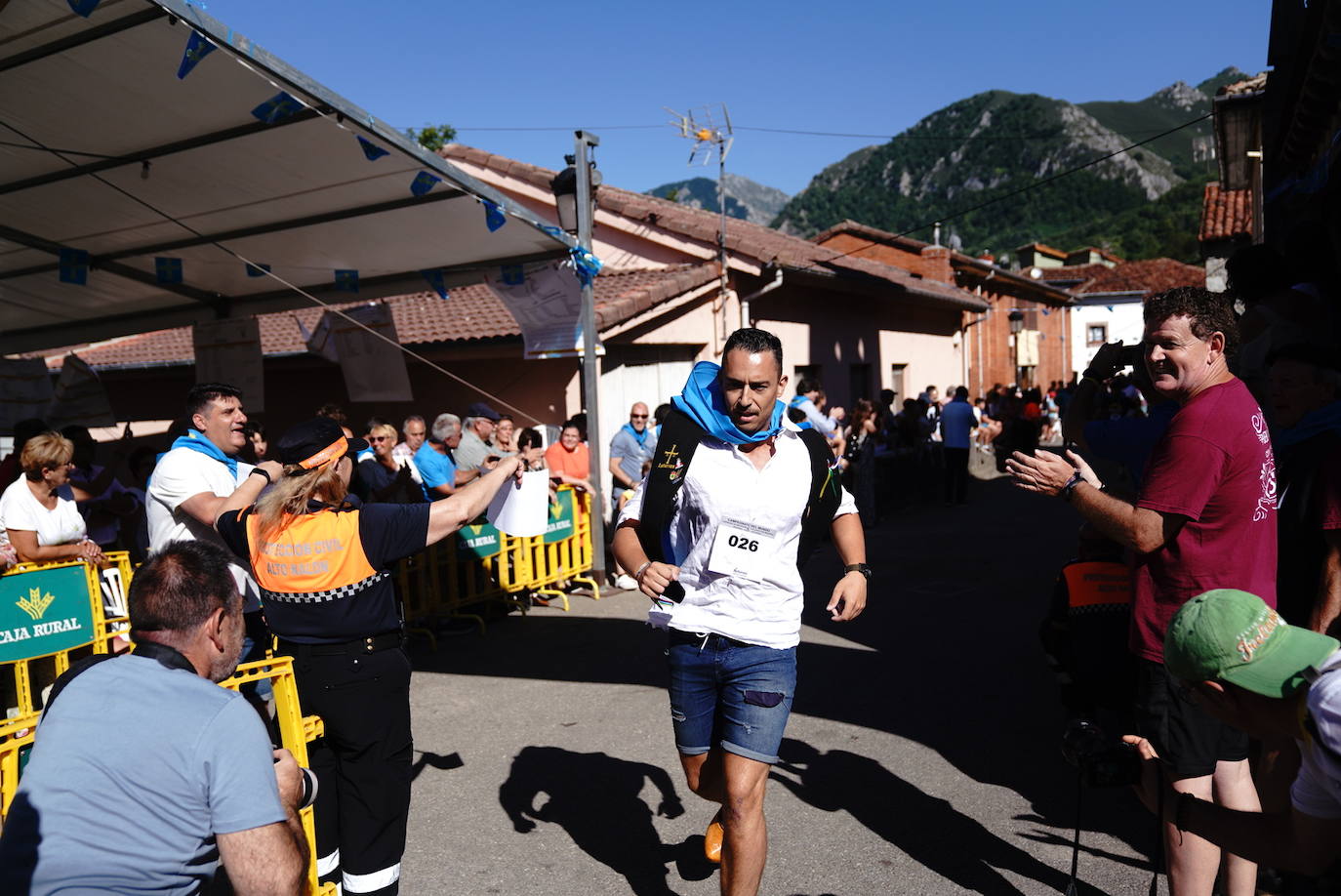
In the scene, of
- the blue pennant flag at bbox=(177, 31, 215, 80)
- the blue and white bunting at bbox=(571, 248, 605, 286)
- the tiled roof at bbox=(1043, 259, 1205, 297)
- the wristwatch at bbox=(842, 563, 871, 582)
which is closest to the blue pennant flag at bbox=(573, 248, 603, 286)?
the blue and white bunting at bbox=(571, 248, 605, 286)

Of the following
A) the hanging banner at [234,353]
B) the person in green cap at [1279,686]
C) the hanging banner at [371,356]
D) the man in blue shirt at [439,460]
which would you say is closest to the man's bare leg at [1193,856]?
the person in green cap at [1279,686]

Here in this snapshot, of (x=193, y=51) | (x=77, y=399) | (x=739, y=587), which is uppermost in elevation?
(x=193, y=51)

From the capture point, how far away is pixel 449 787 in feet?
16.6

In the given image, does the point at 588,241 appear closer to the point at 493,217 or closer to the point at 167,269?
the point at 493,217

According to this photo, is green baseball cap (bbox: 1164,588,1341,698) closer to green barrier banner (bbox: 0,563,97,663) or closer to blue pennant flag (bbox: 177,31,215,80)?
green barrier banner (bbox: 0,563,97,663)

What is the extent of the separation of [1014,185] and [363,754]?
424 ft

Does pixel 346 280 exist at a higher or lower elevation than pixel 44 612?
higher

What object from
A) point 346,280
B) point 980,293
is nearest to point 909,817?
point 346,280

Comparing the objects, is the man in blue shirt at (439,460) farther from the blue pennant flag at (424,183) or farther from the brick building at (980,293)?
the brick building at (980,293)

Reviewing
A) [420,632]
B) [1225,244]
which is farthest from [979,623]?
[1225,244]

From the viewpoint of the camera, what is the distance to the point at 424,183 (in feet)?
25.0

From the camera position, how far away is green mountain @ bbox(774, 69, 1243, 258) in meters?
83.7

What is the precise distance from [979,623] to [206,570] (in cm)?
687

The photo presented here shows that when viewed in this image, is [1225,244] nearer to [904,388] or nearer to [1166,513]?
[904,388]
